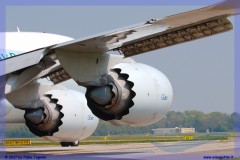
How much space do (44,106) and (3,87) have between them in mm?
4859

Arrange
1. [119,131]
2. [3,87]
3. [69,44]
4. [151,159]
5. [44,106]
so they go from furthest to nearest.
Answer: [119,131]
[44,106]
[151,159]
[3,87]
[69,44]

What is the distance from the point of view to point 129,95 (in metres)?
19.6

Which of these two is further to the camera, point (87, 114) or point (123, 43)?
point (87, 114)

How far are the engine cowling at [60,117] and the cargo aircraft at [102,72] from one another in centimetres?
4

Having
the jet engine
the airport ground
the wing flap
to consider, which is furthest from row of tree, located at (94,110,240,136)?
the wing flap

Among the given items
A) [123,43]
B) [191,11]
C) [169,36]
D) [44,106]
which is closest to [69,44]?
[123,43]

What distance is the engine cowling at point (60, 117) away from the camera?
928 inches

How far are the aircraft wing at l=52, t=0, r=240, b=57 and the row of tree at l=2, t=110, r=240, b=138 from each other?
12.1ft

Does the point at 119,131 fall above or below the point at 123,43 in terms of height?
below

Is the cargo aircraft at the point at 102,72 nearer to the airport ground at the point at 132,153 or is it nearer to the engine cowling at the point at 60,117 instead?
the engine cowling at the point at 60,117

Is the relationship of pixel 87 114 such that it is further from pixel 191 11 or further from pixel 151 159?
pixel 191 11

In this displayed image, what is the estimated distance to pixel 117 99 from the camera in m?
19.5

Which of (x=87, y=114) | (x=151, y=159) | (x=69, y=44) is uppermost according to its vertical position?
(x=69, y=44)

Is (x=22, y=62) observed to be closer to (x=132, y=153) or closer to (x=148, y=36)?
(x=148, y=36)
